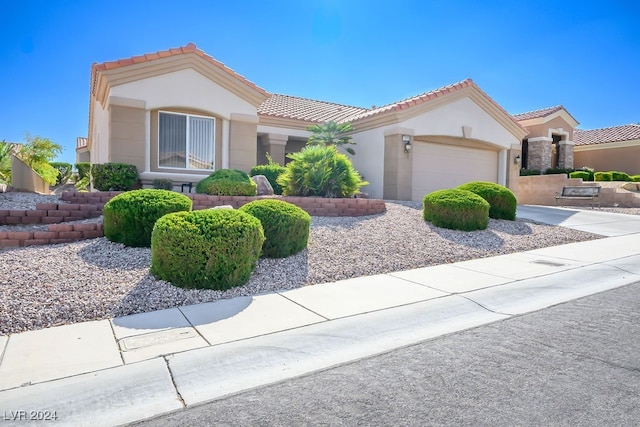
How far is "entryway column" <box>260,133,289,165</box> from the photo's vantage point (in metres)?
17.4

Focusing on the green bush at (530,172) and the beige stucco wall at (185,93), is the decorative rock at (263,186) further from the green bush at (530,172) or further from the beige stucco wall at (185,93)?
the green bush at (530,172)

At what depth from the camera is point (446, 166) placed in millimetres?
17438

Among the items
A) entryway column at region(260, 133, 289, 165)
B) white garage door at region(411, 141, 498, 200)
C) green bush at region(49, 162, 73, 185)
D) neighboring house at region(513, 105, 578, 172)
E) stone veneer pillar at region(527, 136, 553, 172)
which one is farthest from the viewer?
green bush at region(49, 162, 73, 185)

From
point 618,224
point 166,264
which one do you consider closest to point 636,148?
point 618,224

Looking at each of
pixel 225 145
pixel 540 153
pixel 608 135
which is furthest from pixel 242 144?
pixel 608 135

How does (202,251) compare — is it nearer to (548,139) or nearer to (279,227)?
(279,227)

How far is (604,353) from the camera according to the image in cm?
389

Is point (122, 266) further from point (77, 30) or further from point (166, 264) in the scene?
point (77, 30)

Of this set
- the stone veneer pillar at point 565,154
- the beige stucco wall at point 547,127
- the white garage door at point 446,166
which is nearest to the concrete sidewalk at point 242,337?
the white garage door at point 446,166

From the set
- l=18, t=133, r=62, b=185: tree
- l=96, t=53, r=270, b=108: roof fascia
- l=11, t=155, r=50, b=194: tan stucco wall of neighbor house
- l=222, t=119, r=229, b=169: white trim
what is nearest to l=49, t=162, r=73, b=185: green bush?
l=18, t=133, r=62, b=185: tree

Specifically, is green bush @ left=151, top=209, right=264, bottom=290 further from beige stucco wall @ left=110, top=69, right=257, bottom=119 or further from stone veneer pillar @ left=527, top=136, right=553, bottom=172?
stone veneer pillar @ left=527, top=136, right=553, bottom=172

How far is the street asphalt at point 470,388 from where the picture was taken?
2854mm

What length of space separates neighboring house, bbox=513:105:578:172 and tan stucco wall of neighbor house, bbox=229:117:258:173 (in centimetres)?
1937

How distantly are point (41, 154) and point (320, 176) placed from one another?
17.1 m
